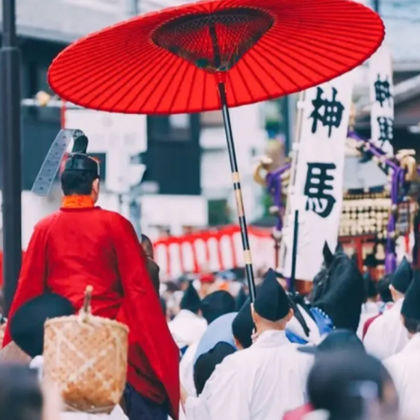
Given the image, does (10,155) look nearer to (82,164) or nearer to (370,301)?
(370,301)

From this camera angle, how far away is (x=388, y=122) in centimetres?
1396

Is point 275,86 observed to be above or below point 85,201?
above

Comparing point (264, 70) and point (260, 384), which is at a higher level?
point (264, 70)

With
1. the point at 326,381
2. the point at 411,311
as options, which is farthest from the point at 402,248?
the point at 326,381

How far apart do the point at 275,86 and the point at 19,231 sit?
10.5 feet

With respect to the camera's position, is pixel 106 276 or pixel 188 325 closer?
pixel 106 276

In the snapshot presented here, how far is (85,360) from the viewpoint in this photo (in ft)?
16.5

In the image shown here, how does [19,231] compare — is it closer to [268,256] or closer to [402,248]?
[402,248]

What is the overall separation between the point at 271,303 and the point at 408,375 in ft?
3.41

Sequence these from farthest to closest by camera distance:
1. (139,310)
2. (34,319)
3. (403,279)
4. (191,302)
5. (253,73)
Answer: (191,302) → (403,279) → (253,73) → (139,310) → (34,319)

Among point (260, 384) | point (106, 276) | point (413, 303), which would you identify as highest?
point (106, 276)

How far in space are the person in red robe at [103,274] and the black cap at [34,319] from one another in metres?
0.32

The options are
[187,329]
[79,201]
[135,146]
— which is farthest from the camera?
[135,146]

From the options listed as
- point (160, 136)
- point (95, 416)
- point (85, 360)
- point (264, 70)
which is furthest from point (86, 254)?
point (160, 136)
